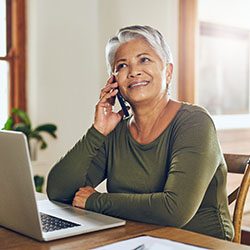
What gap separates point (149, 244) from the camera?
114cm

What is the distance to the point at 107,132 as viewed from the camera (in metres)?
1.80

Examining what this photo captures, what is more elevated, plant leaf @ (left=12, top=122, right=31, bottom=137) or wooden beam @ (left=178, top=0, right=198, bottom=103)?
wooden beam @ (left=178, top=0, right=198, bottom=103)

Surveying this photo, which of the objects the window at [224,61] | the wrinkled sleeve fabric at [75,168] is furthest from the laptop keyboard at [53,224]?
the window at [224,61]

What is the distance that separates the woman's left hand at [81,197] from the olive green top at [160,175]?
0.08 ft

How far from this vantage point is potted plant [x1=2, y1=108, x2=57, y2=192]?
11.1ft

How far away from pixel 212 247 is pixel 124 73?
2.58 feet

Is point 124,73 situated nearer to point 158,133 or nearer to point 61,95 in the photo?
point 158,133

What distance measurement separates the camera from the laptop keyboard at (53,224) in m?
1.28

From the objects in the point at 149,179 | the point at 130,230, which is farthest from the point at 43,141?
the point at 130,230

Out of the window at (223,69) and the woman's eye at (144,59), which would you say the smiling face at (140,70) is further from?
the window at (223,69)

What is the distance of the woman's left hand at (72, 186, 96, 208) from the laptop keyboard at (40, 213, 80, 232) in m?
0.17

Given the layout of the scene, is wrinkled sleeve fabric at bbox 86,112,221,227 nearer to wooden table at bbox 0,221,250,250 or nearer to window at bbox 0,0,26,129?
wooden table at bbox 0,221,250,250

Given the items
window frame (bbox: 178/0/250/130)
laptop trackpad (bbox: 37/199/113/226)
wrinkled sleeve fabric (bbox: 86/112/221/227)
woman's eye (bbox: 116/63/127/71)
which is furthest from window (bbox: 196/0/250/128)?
laptop trackpad (bbox: 37/199/113/226)

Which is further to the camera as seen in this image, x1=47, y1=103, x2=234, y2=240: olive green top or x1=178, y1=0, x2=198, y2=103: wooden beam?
x1=178, y1=0, x2=198, y2=103: wooden beam
